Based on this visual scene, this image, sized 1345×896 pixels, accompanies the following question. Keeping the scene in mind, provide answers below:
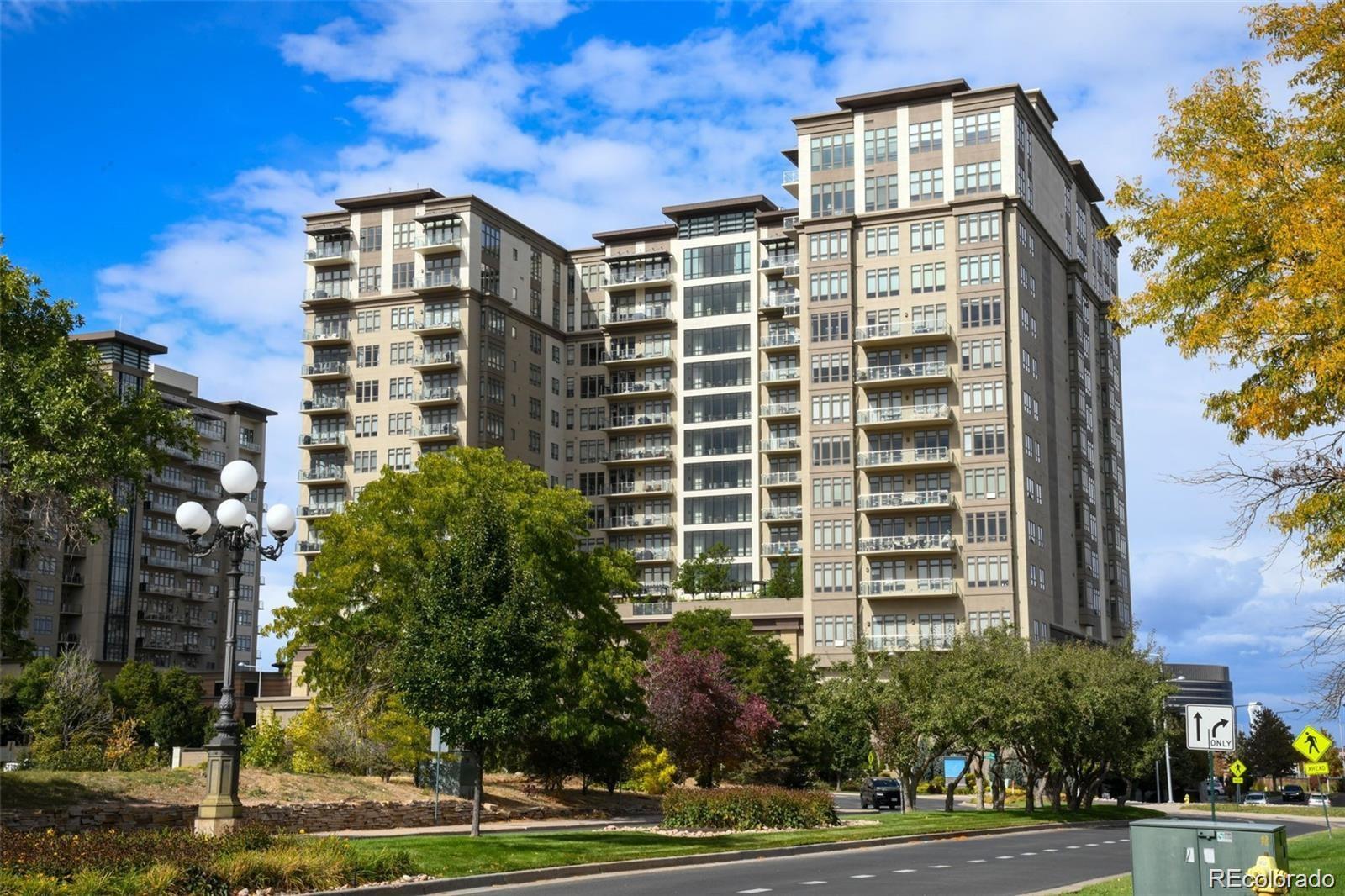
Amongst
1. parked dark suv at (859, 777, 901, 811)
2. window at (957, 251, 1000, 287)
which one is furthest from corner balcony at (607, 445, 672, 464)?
parked dark suv at (859, 777, 901, 811)

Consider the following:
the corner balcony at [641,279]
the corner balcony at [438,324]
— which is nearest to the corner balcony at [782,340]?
the corner balcony at [641,279]

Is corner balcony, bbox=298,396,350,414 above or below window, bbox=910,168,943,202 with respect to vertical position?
below

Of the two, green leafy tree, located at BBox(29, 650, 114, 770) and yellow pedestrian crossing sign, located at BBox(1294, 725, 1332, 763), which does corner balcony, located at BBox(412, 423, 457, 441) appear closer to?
green leafy tree, located at BBox(29, 650, 114, 770)

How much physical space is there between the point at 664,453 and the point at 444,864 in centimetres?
9440

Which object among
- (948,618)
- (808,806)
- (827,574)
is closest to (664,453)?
(827,574)

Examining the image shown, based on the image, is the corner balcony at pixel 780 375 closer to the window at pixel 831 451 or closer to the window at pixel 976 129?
the window at pixel 831 451

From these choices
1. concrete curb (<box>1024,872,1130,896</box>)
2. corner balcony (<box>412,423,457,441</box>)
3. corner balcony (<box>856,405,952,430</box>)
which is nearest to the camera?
concrete curb (<box>1024,872,1130,896</box>)

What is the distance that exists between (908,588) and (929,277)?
70.4 feet

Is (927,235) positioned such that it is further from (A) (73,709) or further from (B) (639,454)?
(A) (73,709)

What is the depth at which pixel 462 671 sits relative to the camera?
31.3 meters

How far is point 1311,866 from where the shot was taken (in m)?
22.7

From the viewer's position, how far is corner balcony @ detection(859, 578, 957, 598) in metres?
93.3

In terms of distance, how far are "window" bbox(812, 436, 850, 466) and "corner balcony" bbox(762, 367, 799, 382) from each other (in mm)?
12922

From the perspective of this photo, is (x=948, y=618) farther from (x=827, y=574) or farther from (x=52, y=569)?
(x=52, y=569)
